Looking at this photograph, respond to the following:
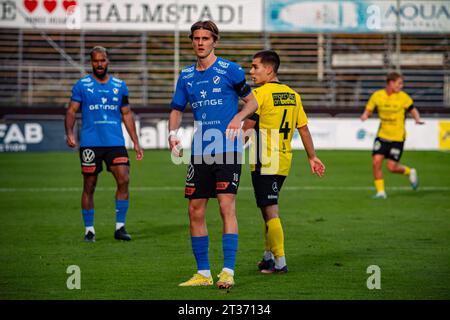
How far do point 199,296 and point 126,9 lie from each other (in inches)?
1129

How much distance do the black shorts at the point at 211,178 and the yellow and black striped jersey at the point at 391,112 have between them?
32.4 feet

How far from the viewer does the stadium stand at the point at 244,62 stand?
35.9m

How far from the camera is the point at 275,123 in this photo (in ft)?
31.2

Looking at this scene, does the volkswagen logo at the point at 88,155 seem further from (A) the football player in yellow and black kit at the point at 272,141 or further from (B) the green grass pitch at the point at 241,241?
(A) the football player in yellow and black kit at the point at 272,141

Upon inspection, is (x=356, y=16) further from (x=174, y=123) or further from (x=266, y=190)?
(x=174, y=123)

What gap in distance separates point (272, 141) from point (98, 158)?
335 cm

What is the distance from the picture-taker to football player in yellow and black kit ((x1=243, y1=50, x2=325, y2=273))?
938 cm

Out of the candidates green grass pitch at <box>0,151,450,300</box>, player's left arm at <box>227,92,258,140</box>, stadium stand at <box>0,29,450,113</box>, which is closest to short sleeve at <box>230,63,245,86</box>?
player's left arm at <box>227,92,258,140</box>

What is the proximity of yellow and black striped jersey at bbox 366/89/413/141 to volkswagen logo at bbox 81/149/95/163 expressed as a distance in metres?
7.64

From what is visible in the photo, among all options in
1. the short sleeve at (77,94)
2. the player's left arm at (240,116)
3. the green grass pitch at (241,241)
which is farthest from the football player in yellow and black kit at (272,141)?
the short sleeve at (77,94)

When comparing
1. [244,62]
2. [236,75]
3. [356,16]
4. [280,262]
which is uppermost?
[356,16]

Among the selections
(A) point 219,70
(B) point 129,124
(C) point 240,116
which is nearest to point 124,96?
(B) point 129,124

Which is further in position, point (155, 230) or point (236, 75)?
point (155, 230)
